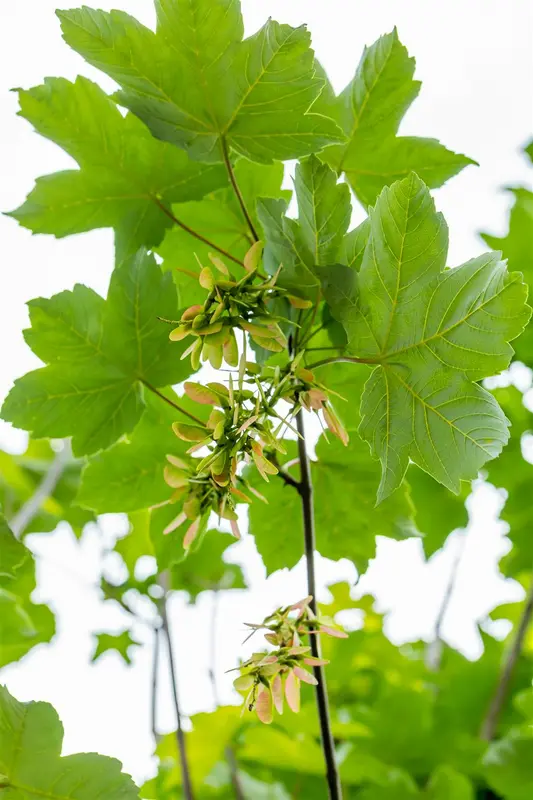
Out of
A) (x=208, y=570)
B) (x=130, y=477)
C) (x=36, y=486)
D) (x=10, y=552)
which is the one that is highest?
(x=36, y=486)

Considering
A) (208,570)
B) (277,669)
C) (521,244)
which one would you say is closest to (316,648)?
(277,669)

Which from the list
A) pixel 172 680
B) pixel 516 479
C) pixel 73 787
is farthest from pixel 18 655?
pixel 516 479

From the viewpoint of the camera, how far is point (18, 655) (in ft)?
2.32

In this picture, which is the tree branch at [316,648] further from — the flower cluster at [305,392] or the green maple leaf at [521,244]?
the green maple leaf at [521,244]

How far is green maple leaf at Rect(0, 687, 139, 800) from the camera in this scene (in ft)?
1.31

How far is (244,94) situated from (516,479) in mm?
738

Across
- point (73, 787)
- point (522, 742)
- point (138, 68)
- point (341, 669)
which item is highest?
point (138, 68)

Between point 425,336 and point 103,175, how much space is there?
290mm

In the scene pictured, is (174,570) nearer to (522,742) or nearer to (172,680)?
(172,680)

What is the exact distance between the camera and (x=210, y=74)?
0.46 m

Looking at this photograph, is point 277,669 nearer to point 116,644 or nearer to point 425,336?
point 425,336

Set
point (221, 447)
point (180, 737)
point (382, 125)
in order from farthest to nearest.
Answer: point (180, 737) → point (382, 125) → point (221, 447)

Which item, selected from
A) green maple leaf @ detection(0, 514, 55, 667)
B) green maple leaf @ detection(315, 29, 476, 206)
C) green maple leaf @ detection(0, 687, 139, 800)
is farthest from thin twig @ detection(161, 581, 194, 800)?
green maple leaf @ detection(315, 29, 476, 206)

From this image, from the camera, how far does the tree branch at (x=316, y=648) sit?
413mm
